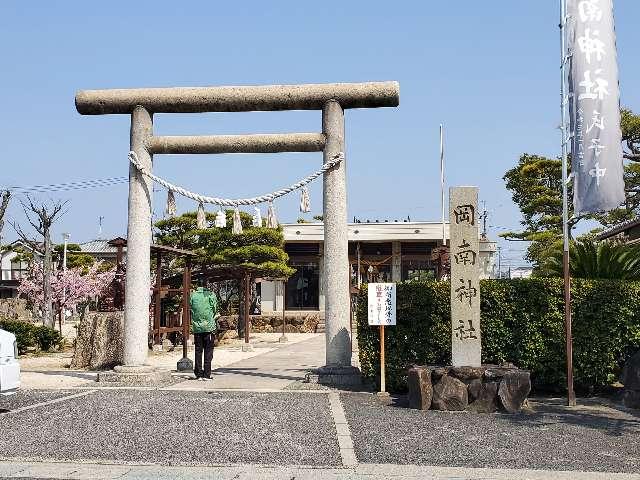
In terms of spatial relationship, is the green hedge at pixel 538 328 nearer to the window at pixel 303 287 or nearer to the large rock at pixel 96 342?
the large rock at pixel 96 342

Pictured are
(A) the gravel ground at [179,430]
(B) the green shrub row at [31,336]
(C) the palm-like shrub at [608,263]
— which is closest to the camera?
(A) the gravel ground at [179,430]

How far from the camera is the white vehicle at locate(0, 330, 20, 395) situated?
860 centimetres

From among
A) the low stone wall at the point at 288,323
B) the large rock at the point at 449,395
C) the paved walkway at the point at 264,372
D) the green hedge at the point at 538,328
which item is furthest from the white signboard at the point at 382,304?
the low stone wall at the point at 288,323

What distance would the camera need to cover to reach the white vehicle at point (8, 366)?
860cm

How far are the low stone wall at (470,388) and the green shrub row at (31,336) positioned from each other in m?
13.1

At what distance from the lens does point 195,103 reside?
12266 millimetres

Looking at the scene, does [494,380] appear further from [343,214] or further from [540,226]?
[540,226]

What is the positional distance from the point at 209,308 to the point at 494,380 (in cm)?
546

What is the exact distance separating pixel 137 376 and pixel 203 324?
144 centimetres

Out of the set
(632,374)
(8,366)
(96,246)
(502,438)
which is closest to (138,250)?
(8,366)

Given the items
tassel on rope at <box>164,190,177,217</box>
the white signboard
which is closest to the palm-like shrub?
the white signboard

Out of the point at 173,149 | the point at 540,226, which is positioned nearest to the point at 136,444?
the point at 173,149

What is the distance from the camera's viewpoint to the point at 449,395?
9.24 meters

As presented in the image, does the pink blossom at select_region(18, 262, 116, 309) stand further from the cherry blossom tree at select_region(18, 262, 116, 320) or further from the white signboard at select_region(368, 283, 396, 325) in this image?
the white signboard at select_region(368, 283, 396, 325)
